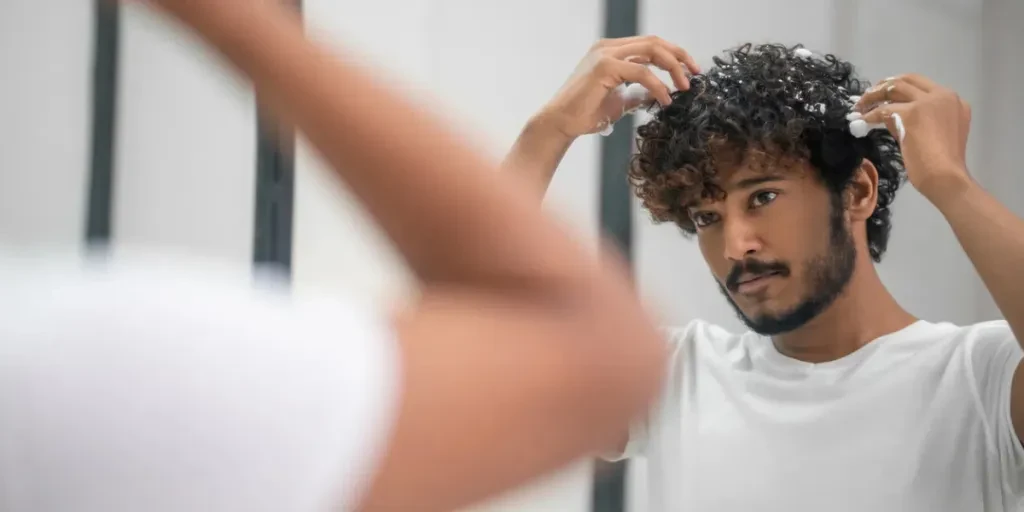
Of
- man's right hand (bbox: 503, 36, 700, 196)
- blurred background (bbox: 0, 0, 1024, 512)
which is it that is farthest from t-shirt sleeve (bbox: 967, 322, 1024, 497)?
blurred background (bbox: 0, 0, 1024, 512)

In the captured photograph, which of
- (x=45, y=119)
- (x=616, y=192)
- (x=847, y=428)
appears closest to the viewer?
(x=847, y=428)

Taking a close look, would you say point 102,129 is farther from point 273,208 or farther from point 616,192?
point 616,192

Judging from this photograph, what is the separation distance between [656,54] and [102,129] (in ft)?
3.86

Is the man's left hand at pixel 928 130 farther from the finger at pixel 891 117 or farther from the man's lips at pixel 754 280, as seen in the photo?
the man's lips at pixel 754 280

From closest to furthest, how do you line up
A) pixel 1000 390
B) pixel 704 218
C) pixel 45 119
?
pixel 1000 390 → pixel 704 218 → pixel 45 119

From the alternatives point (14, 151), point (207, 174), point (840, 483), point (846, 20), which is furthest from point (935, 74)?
point (14, 151)

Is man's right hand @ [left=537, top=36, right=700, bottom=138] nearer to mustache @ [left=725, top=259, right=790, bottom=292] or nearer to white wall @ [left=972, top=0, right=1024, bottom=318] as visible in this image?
mustache @ [left=725, top=259, right=790, bottom=292]

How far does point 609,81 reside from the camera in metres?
1.03

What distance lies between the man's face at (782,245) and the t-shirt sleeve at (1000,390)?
17cm

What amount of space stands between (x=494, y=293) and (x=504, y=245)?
0.05ft

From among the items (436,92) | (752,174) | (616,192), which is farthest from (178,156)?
(752,174)

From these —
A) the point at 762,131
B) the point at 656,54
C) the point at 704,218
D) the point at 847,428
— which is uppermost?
the point at 656,54

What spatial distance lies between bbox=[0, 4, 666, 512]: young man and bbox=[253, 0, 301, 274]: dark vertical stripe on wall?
51.2 inches

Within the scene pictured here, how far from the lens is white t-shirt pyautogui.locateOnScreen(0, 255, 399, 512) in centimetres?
21
